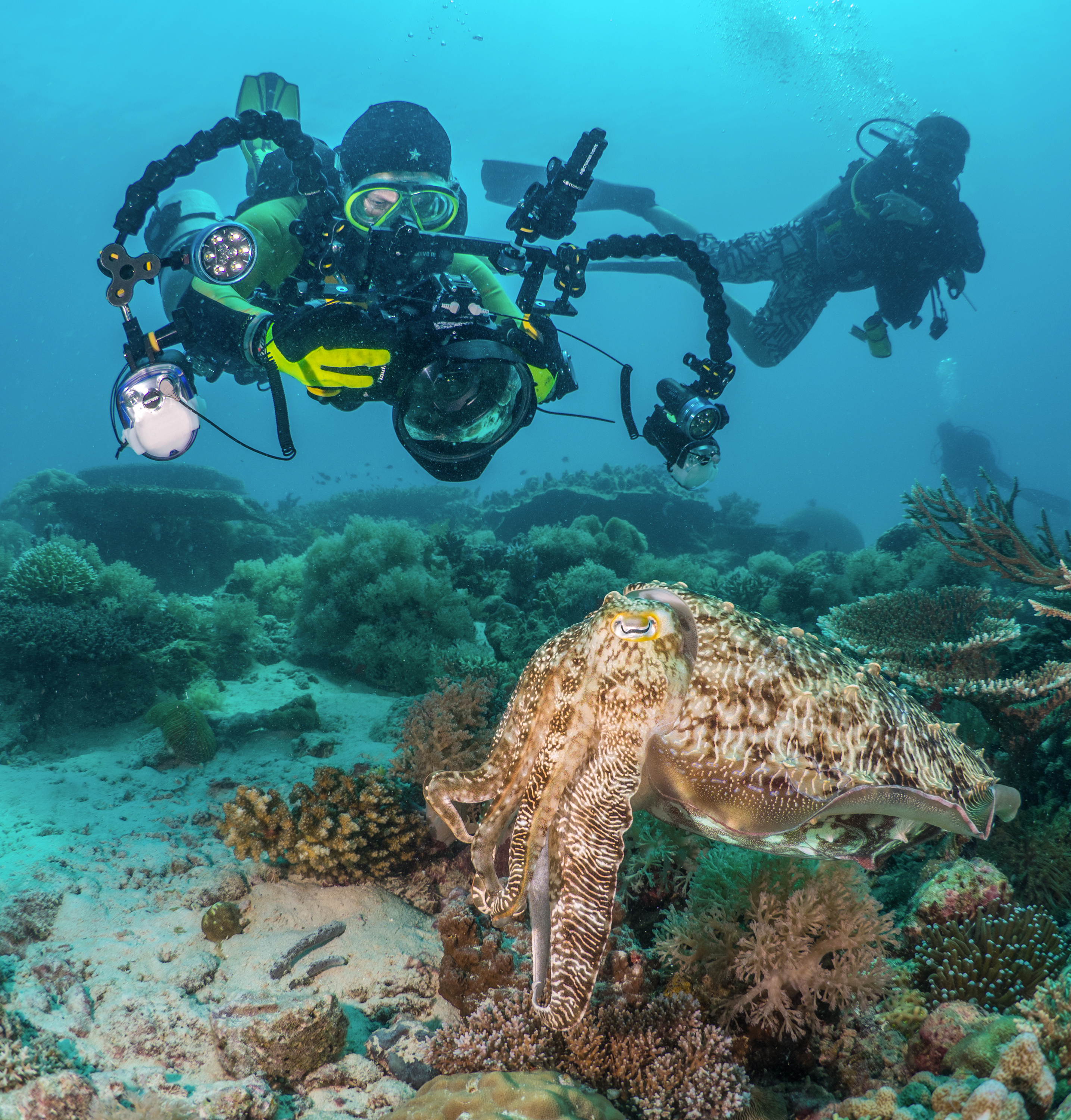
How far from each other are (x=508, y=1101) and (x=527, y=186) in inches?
695

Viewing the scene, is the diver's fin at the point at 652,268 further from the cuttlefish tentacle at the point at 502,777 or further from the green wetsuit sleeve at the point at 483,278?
the cuttlefish tentacle at the point at 502,777

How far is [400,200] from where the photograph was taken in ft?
20.6

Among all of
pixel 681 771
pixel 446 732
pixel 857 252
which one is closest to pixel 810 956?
pixel 681 771

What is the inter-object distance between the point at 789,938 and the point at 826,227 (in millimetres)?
14234

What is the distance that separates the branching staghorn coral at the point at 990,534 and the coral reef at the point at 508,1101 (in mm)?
4640

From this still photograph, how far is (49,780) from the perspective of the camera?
5.11 meters

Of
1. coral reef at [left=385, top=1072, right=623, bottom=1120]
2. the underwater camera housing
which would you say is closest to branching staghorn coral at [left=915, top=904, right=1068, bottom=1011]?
coral reef at [left=385, top=1072, right=623, bottom=1120]

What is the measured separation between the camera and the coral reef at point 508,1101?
2.11 meters

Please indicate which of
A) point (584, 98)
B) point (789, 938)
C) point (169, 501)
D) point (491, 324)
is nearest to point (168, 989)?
point (789, 938)

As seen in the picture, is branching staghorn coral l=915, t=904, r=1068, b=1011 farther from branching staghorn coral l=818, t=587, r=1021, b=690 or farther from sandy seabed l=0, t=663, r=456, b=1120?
sandy seabed l=0, t=663, r=456, b=1120

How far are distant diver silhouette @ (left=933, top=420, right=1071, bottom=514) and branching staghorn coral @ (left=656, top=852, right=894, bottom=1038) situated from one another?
33.5m

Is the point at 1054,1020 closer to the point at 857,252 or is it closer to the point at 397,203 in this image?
the point at 397,203

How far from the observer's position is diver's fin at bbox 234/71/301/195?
28.0ft

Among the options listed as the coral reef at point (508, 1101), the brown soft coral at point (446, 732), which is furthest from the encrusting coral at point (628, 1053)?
the brown soft coral at point (446, 732)
